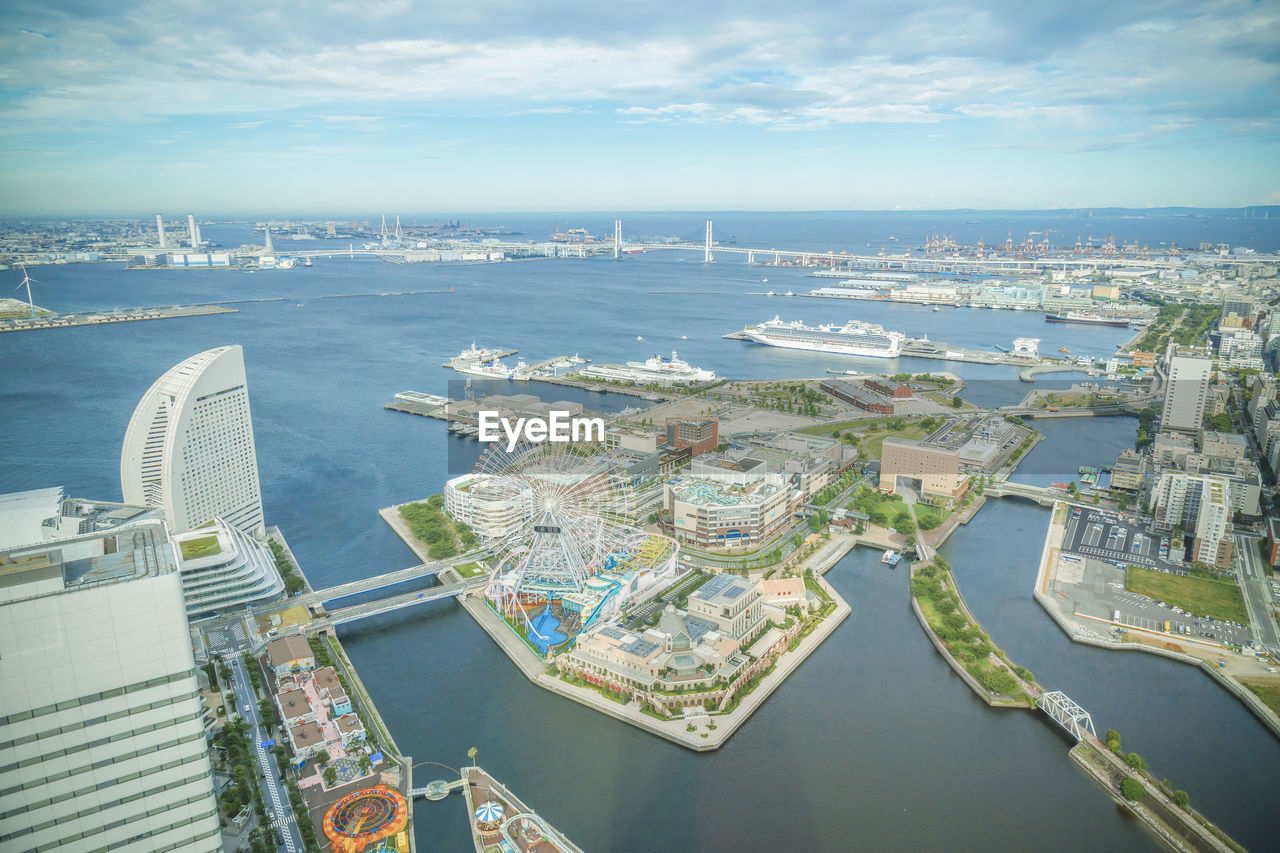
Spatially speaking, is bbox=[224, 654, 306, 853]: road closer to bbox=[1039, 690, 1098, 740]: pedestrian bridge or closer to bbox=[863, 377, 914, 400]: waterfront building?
bbox=[1039, 690, 1098, 740]: pedestrian bridge

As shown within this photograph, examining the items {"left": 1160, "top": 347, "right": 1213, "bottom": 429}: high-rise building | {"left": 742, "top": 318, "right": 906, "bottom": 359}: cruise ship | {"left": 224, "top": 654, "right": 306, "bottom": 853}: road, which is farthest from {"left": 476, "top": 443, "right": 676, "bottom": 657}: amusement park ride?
{"left": 742, "top": 318, "right": 906, "bottom": 359}: cruise ship

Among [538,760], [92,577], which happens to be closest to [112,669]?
[92,577]

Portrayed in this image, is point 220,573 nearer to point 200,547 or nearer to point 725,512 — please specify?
point 200,547

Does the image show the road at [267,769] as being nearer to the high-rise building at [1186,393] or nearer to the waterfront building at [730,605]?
the waterfront building at [730,605]

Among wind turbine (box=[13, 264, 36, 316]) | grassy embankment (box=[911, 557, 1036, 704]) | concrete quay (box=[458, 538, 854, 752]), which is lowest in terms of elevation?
concrete quay (box=[458, 538, 854, 752])

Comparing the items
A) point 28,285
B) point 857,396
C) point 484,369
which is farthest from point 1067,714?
point 28,285

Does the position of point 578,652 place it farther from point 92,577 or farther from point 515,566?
point 92,577

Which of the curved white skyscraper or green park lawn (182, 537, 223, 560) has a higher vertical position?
the curved white skyscraper
